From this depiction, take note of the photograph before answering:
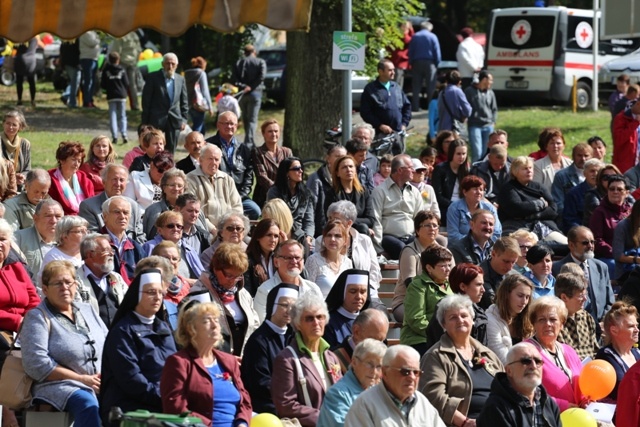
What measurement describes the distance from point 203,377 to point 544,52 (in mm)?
21111

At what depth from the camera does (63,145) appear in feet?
44.9

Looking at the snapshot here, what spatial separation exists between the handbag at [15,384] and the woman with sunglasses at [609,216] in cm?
683

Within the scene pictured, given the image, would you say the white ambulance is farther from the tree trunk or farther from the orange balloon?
the orange balloon

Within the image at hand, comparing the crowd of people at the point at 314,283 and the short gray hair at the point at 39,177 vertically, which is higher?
the short gray hair at the point at 39,177

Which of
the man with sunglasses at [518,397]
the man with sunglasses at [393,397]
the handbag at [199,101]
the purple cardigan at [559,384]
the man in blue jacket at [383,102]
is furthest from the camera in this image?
the handbag at [199,101]

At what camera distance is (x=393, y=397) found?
28.7 ft

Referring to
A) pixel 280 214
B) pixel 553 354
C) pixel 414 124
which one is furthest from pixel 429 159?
pixel 414 124

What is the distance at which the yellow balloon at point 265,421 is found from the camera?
8.97 m

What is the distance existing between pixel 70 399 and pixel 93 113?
19.7 m

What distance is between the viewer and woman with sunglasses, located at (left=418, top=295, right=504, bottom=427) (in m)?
9.73

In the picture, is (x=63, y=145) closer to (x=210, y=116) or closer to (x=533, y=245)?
(x=533, y=245)

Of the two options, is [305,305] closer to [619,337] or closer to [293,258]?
[293,258]

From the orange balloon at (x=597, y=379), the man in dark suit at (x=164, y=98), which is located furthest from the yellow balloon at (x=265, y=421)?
the man in dark suit at (x=164, y=98)

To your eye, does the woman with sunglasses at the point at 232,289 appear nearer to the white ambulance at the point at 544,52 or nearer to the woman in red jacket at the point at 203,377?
the woman in red jacket at the point at 203,377
